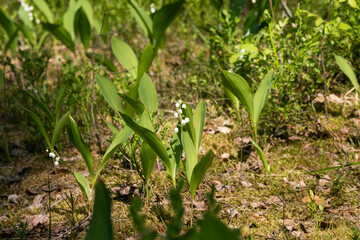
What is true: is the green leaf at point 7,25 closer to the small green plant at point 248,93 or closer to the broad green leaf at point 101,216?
the small green plant at point 248,93

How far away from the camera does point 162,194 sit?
2.16 meters

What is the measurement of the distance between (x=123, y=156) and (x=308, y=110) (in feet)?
4.60

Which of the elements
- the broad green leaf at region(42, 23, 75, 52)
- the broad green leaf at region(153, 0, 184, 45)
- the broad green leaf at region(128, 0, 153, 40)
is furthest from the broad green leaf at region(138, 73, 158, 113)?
the broad green leaf at region(42, 23, 75, 52)

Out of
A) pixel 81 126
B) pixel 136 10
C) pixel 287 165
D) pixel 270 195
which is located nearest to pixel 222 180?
pixel 270 195

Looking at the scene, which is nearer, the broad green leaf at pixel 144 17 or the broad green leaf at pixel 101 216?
the broad green leaf at pixel 101 216

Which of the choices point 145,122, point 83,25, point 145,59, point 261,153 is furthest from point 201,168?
point 83,25

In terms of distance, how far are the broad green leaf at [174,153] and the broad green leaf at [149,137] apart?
0.07 m

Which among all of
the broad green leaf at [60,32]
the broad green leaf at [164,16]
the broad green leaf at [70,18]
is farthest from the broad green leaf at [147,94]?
the broad green leaf at [70,18]

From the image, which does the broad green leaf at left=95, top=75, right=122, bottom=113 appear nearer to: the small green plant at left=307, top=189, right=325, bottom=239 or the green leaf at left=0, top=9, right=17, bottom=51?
the small green plant at left=307, top=189, right=325, bottom=239

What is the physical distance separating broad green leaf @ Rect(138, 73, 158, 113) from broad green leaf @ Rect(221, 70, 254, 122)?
1.44 ft

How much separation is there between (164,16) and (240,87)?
1.40 m

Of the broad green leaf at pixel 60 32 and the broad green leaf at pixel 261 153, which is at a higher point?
the broad green leaf at pixel 60 32

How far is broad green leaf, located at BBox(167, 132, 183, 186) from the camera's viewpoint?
6.39 ft

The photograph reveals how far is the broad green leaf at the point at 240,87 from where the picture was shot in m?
2.03
